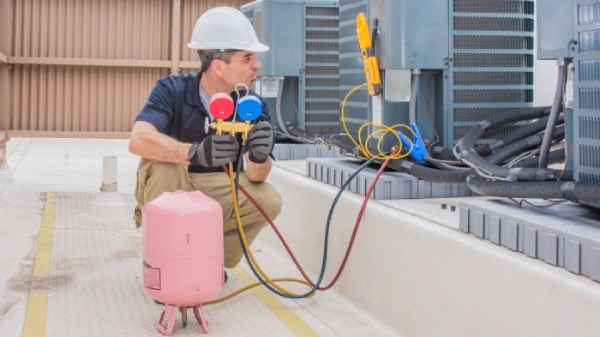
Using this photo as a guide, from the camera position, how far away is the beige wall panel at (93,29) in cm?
707

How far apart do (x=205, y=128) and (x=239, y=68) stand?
0.98ft

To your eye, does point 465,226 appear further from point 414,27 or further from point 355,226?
point 414,27

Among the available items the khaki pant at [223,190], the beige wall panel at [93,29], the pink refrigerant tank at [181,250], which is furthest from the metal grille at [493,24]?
the beige wall panel at [93,29]

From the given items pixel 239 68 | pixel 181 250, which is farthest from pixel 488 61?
pixel 181 250

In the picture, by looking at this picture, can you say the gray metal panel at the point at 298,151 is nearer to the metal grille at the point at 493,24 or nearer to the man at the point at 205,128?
the man at the point at 205,128

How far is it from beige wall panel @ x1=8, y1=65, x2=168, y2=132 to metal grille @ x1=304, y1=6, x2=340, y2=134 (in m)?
Result: 2.99

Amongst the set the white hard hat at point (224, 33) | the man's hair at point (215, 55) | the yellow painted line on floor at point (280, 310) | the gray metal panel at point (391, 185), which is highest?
the white hard hat at point (224, 33)

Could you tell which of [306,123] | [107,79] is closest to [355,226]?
[306,123]

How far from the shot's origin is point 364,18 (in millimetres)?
3238

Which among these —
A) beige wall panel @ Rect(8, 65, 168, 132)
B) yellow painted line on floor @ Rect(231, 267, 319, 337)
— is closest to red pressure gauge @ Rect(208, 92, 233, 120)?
yellow painted line on floor @ Rect(231, 267, 319, 337)

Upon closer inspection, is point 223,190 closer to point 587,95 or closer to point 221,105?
point 221,105

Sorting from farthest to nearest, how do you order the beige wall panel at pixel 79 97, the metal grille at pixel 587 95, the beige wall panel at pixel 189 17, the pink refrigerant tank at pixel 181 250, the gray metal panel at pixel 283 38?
1. the beige wall panel at pixel 189 17
2. the beige wall panel at pixel 79 97
3. the gray metal panel at pixel 283 38
4. the pink refrigerant tank at pixel 181 250
5. the metal grille at pixel 587 95

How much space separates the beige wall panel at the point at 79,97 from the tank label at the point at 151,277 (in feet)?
16.8

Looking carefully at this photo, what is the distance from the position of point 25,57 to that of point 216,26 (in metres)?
4.65
